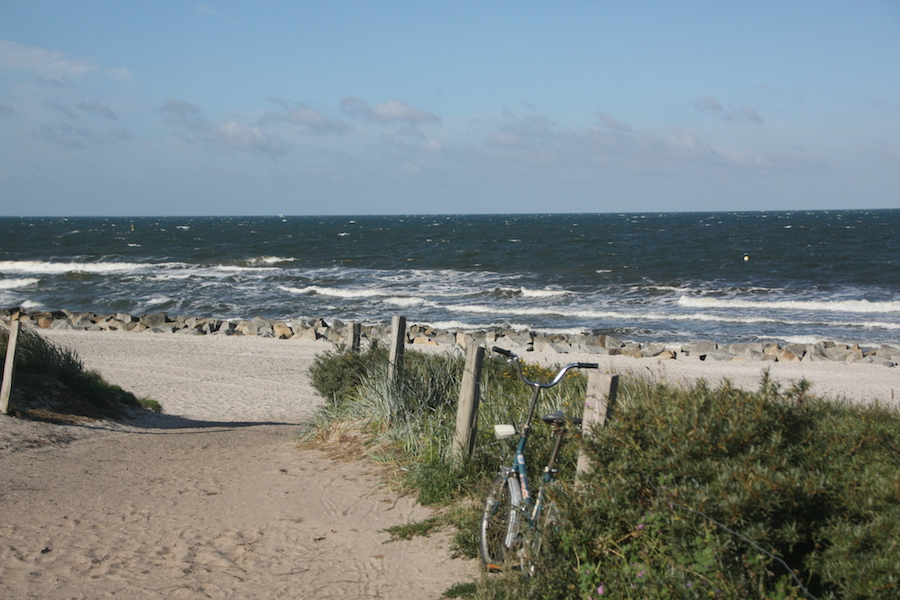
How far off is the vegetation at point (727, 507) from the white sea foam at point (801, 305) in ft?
84.6

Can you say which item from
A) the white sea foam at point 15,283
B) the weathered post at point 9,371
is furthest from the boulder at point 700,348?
the white sea foam at point 15,283

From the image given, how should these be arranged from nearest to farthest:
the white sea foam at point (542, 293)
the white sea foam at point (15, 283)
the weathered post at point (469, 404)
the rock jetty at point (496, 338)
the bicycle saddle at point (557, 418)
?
the bicycle saddle at point (557, 418) → the weathered post at point (469, 404) → the rock jetty at point (496, 338) → the white sea foam at point (542, 293) → the white sea foam at point (15, 283)

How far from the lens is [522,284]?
121 ft

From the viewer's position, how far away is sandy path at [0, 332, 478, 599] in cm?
477

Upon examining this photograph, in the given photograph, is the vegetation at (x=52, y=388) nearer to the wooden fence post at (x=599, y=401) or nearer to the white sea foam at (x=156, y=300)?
the wooden fence post at (x=599, y=401)

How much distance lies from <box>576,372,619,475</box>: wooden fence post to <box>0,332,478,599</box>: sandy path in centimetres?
126

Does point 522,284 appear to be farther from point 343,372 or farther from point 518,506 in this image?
point 518,506

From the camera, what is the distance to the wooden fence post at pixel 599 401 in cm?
410

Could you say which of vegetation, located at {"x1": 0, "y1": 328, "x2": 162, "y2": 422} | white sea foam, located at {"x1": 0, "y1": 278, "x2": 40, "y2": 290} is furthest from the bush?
white sea foam, located at {"x1": 0, "y1": 278, "x2": 40, "y2": 290}

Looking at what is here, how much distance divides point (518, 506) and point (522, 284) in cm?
3270

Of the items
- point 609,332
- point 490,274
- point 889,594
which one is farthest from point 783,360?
point 490,274

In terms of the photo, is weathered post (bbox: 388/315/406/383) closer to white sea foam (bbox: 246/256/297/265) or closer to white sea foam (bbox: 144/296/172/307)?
white sea foam (bbox: 144/296/172/307)

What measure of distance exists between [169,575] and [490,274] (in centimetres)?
3697

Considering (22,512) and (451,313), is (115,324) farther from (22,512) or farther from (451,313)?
(22,512)
